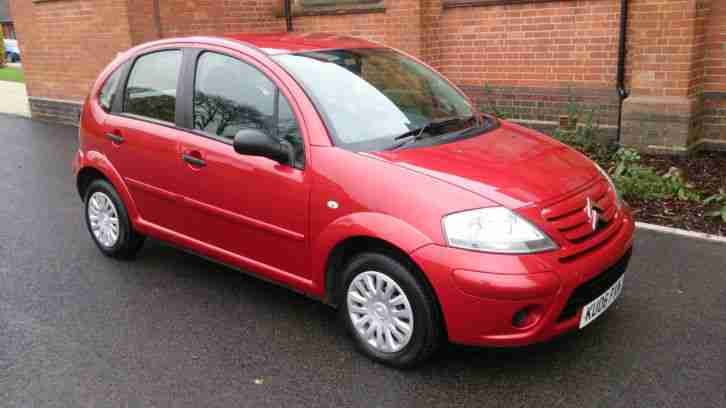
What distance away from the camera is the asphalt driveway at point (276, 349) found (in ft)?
11.8

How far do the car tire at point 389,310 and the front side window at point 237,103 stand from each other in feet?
2.58

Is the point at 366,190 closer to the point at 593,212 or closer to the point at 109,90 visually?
the point at 593,212

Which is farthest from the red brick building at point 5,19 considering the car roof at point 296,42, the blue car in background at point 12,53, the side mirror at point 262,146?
the side mirror at point 262,146

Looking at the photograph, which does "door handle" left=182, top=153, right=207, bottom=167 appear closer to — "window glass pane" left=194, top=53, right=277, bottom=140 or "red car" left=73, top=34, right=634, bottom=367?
"red car" left=73, top=34, right=634, bottom=367

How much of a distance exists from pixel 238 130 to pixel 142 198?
47.6 inches

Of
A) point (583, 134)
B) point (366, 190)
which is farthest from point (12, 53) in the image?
point (366, 190)

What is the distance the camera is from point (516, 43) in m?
9.33

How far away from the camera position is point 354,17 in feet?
36.3

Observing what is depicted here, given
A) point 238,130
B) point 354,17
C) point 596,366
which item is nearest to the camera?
point 596,366

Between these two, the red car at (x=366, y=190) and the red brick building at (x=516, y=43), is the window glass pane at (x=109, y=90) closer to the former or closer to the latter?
the red car at (x=366, y=190)

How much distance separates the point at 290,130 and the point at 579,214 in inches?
67.4

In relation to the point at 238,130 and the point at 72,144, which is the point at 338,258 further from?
the point at 72,144

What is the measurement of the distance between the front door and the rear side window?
24 cm

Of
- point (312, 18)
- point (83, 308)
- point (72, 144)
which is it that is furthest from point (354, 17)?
point (83, 308)
